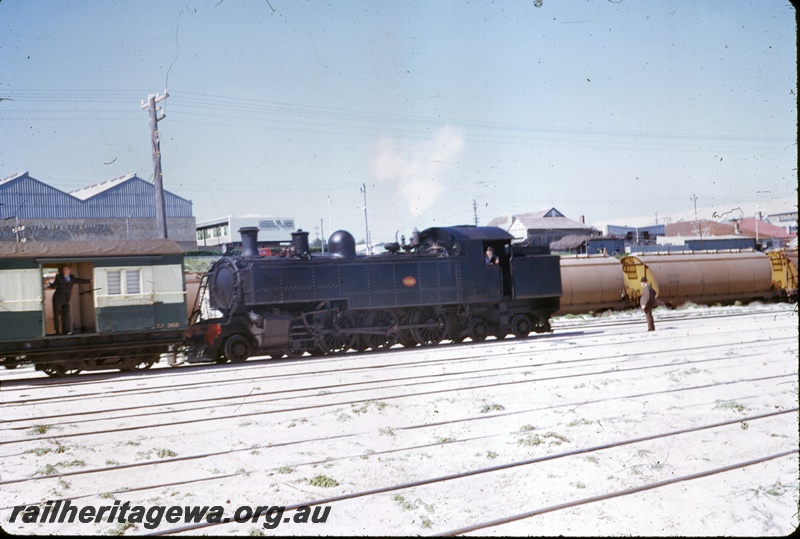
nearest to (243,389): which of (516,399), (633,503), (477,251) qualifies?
(516,399)

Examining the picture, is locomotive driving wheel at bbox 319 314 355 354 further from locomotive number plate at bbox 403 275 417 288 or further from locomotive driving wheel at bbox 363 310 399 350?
locomotive number plate at bbox 403 275 417 288

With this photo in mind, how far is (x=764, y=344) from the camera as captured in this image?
15516mm

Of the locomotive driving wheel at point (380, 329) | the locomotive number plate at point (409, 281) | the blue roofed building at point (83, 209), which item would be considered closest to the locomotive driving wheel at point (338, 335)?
the locomotive driving wheel at point (380, 329)

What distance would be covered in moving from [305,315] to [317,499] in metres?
11.0

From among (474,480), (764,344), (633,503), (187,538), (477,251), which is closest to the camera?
(187,538)

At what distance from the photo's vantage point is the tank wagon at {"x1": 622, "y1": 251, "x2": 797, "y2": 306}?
28.0 metres

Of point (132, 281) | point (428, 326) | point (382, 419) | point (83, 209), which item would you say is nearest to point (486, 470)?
point (382, 419)

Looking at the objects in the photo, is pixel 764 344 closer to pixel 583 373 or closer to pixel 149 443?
pixel 583 373

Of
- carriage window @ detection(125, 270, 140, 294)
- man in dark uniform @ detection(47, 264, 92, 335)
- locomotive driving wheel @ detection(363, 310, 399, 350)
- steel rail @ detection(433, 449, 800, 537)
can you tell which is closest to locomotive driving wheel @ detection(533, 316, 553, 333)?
locomotive driving wheel @ detection(363, 310, 399, 350)

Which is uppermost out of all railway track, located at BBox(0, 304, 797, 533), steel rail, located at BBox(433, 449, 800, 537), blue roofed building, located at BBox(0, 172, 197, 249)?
blue roofed building, located at BBox(0, 172, 197, 249)

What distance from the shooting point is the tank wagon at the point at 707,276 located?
2797 centimetres

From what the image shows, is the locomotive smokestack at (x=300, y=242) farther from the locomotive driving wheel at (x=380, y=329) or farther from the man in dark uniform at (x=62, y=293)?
the man in dark uniform at (x=62, y=293)

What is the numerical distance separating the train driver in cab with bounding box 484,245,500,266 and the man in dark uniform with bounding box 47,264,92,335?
10.5 metres

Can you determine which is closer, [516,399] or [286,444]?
[286,444]
